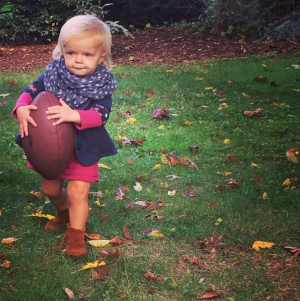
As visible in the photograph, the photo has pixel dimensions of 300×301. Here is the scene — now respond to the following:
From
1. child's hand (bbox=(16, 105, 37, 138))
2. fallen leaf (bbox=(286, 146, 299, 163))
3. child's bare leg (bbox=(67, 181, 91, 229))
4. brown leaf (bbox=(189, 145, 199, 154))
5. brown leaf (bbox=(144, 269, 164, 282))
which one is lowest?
brown leaf (bbox=(189, 145, 199, 154))

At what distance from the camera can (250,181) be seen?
5.04m

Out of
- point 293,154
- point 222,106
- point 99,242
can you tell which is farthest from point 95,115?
point 222,106

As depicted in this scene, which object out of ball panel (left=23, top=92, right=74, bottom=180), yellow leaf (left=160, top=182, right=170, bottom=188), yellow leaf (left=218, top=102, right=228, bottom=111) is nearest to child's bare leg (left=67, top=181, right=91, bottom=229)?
ball panel (left=23, top=92, right=74, bottom=180)

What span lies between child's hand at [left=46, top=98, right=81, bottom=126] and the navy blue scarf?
0.12 m

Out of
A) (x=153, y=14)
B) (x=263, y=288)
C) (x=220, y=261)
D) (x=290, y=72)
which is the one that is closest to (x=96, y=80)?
(x=220, y=261)

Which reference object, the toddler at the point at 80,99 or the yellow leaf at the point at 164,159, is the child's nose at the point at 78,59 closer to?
the toddler at the point at 80,99

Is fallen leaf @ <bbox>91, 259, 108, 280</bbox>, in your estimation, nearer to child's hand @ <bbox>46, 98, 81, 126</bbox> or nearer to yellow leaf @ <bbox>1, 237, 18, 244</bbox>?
yellow leaf @ <bbox>1, 237, 18, 244</bbox>

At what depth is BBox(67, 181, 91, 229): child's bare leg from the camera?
361 centimetres

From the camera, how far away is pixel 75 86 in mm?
3525

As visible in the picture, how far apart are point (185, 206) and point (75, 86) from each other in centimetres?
162

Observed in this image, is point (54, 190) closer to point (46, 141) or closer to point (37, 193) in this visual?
point (46, 141)

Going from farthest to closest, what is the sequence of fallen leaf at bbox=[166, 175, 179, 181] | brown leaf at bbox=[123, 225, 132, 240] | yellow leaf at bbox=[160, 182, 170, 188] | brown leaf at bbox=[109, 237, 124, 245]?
1. fallen leaf at bbox=[166, 175, 179, 181]
2. yellow leaf at bbox=[160, 182, 170, 188]
3. brown leaf at bbox=[123, 225, 132, 240]
4. brown leaf at bbox=[109, 237, 124, 245]

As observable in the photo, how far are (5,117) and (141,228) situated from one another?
12.3 feet

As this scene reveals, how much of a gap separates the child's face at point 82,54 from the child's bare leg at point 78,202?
30.3 inches
